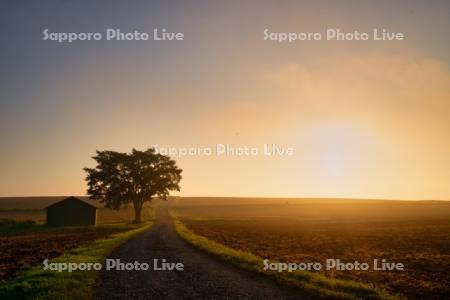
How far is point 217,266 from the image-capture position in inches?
810

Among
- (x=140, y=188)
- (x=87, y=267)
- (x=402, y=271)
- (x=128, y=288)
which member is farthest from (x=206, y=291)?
(x=140, y=188)

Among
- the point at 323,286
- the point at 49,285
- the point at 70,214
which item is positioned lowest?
the point at 70,214

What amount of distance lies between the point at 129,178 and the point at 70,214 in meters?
11.5

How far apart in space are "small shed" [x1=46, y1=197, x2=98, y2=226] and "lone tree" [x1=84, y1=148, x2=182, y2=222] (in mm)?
3598

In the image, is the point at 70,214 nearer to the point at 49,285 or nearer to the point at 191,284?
the point at 49,285

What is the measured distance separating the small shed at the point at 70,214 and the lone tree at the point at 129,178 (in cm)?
360

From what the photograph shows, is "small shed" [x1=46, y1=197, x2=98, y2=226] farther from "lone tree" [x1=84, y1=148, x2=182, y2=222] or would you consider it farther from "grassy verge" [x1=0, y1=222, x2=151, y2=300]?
"grassy verge" [x1=0, y1=222, x2=151, y2=300]

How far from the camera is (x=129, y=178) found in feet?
239

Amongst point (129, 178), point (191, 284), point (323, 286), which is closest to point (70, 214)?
point (129, 178)

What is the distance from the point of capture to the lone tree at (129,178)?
2817 inches

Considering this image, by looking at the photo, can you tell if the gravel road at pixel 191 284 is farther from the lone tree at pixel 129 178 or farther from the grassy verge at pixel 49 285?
the lone tree at pixel 129 178

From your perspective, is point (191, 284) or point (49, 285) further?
point (191, 284)

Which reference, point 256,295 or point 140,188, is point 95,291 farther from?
point 140,188

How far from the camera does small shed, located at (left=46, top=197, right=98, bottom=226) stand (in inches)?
2621
